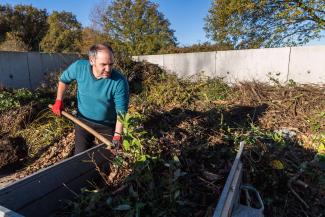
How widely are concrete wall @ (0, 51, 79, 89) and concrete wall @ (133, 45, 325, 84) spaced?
167 inches

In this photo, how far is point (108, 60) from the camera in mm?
2566

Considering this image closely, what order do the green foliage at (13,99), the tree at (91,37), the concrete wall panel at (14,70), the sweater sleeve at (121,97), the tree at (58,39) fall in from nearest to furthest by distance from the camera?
the sweater sleeve at (121,97), the green foliage at (13,99), the concrete wall panel at (14,70), the tree at (58,39), the tree at (91,37)

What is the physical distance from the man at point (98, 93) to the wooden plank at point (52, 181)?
1.34ft

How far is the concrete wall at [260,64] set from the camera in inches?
250

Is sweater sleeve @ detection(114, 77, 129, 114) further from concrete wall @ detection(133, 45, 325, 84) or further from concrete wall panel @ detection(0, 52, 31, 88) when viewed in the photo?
concrete wall @ detection(133, 45, 325, 84)

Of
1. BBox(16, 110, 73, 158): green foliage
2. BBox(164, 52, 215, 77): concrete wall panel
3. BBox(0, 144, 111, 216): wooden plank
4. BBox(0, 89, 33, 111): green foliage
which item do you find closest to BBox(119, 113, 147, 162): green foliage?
BBox(0, 144, 111, 216): wooden plank

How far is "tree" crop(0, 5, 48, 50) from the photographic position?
2073 cm

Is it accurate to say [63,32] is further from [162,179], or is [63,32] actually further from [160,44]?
[162,179]

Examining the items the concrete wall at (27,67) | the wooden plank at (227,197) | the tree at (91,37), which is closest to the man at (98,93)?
the wooden plank at (227,197)

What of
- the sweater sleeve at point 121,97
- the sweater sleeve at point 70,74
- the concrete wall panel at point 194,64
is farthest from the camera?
the concrete wall panel at point 194,64

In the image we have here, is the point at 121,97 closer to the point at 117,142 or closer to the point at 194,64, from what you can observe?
the point at 117,142

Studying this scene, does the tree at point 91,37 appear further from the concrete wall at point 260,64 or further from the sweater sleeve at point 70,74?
the sweater sleeve at point 70,74

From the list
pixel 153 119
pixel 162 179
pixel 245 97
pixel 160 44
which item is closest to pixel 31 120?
pixel 153 119

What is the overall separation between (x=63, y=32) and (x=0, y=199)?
20.1m
